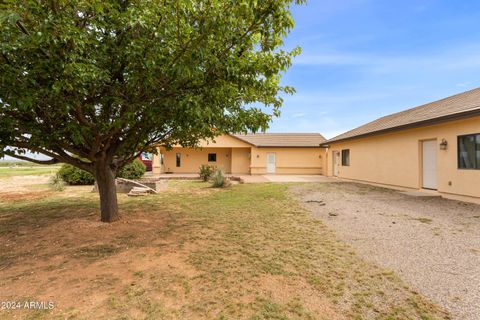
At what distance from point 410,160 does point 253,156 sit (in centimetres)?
1447

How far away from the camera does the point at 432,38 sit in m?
13.4

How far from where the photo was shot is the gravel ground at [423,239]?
343cm

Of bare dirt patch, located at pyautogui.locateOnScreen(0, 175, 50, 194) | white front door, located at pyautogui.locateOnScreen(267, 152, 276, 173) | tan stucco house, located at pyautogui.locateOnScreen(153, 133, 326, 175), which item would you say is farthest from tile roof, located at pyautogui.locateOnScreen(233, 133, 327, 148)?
bare dirt patch, located at pyautogui.locateOnScreen(0, 175, 50, 194)

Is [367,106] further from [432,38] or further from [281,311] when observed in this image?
[281,311]

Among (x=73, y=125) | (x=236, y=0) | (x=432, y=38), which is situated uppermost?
(x=432, y=38)

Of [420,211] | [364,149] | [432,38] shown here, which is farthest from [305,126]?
[420,211]

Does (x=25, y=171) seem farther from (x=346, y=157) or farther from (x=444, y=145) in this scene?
(x=444, y=145)

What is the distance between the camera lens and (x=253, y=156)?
25062 millimetres

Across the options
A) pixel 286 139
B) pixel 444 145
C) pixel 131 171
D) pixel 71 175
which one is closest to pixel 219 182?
pixel 131 171

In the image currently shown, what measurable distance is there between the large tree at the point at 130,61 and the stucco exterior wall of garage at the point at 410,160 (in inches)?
343

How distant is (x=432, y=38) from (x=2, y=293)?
18.9 m

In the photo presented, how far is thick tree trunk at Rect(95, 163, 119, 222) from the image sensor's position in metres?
6.49

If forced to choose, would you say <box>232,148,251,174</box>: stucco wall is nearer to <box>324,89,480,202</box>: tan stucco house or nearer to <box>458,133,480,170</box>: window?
<box>324,89,480,202</box>: tan stucco house

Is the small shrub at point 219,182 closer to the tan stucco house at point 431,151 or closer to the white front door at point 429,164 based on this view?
the tan stucco house at point 431,151
